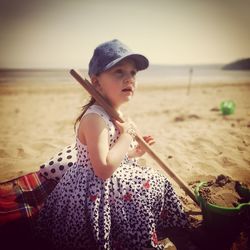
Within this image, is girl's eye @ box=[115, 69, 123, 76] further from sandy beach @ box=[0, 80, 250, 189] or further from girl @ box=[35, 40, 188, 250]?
sandy beach @ box=[0, 80, 250, 189]

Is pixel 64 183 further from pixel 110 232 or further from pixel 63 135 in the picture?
pixel 63 135

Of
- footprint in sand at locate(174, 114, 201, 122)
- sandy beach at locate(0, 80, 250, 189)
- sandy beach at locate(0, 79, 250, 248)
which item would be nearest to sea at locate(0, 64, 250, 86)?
footprint in sand at locate(174, 114, 201, 122)

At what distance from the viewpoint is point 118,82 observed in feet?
5.67

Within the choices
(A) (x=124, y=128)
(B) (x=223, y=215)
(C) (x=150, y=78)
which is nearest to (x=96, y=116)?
(A) (x=124, y=128)

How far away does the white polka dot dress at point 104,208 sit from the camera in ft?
5.47

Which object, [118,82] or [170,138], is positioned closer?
[118,82]

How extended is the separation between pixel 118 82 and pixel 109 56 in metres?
0.20

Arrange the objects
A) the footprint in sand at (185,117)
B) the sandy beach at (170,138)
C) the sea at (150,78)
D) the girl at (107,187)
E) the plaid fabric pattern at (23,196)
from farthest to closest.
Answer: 1. the sea at (150,78)
2. the footprint in sand at (185,117)
3. the sandy beach at (170,138)
4. the plaid fabric pattern at (23,196)
5. the girl at (107,187)

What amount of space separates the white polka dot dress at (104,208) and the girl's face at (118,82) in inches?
6.0

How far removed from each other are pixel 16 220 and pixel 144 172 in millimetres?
1323

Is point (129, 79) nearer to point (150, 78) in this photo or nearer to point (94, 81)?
point (94, 81)

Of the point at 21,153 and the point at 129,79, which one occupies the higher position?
the point at 129,79

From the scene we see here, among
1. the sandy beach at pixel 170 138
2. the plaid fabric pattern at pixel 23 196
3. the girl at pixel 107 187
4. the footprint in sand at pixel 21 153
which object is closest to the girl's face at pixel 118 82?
the girl at pixel 107 187

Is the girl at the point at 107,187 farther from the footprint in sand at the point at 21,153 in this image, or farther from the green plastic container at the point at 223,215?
the footprint in sand at the point at 21,153
